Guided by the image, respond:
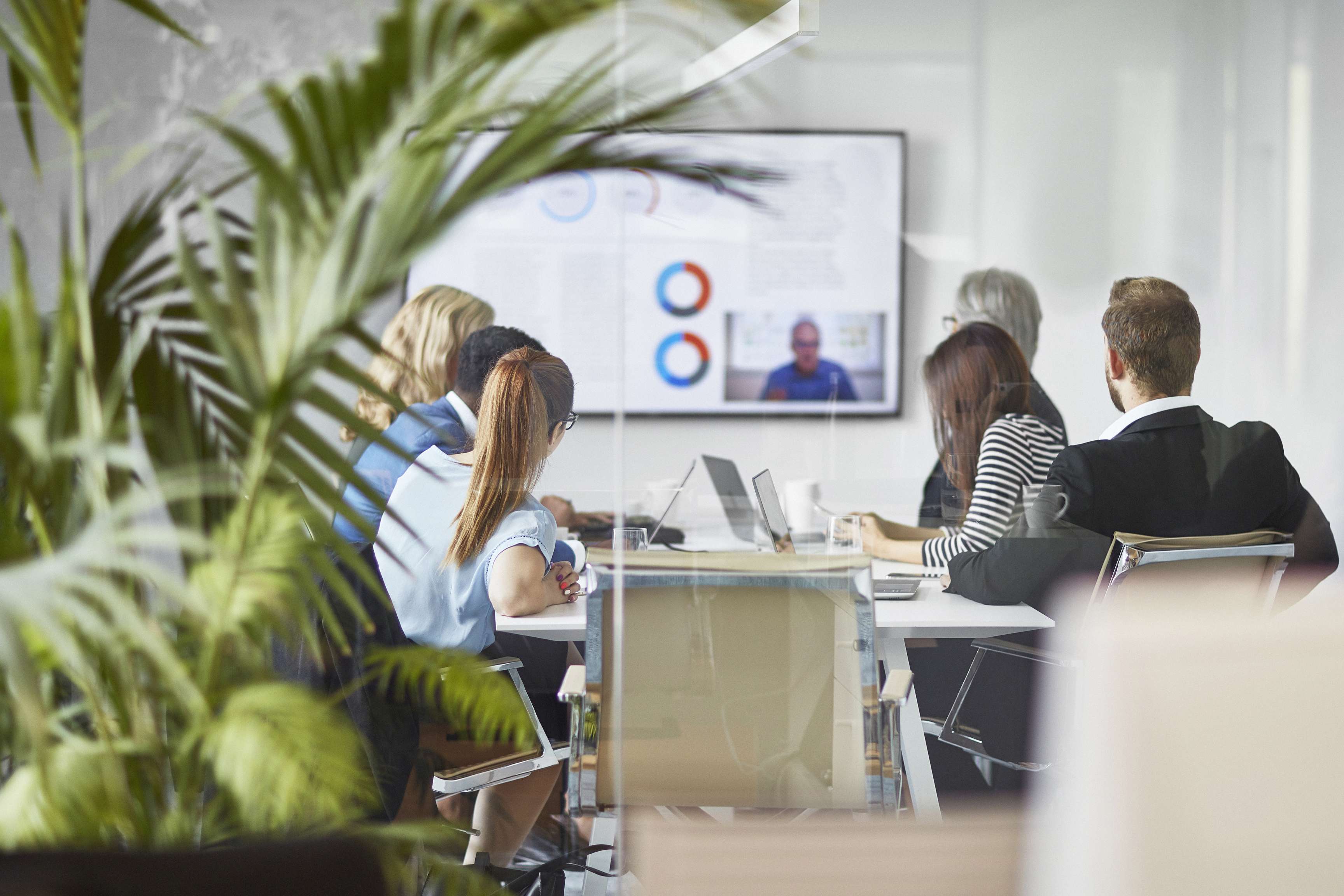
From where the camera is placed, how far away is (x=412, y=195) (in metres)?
1.20

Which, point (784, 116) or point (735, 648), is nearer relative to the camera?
point (735, 648)

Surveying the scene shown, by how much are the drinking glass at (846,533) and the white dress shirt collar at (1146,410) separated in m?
0.57

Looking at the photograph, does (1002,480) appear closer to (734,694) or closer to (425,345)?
(734,694)

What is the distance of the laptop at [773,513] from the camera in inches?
93.7

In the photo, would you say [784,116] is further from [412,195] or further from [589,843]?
[589,843]

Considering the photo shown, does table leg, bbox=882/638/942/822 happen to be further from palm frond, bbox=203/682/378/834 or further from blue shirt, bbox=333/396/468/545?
palm frond, bbox=203/682/378/834

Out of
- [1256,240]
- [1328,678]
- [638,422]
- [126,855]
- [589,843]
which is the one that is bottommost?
[589,843]

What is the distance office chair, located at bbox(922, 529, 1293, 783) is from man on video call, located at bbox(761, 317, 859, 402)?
643 millimetres

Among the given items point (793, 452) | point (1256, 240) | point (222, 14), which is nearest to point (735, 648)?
point (793, 452)

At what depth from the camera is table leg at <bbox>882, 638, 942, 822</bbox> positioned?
250 centimetres

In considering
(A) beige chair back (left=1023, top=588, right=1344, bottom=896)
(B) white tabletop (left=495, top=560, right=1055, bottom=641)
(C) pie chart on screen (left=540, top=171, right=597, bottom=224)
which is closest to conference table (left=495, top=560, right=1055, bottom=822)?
(B) white tabletop (left=495, top=560, right=1055, bottom=641)

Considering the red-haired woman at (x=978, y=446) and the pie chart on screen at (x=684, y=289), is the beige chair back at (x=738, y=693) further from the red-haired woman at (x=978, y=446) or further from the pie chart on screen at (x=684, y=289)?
the pie chart on screen at (x=684, y=289)

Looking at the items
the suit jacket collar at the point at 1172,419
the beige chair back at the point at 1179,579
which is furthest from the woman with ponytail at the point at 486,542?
the suit jacket collar at the point at 1172,419

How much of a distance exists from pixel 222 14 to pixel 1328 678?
2686mm
